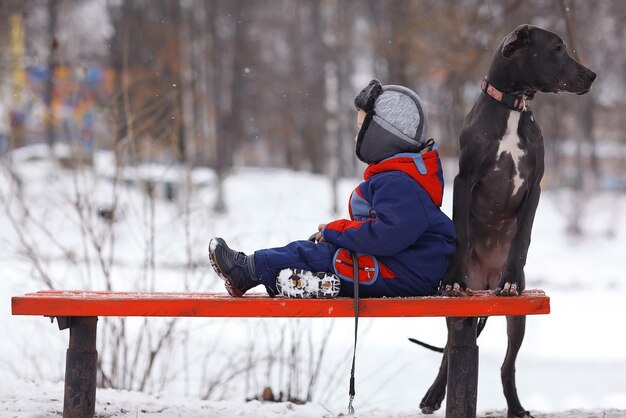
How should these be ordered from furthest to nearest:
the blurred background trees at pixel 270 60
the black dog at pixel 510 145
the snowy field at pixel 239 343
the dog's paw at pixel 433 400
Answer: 1. the blurred background trees at pixel 270 60
2. the snowy field at pixel 239 343
3. the dog's paw at pixel 433 400
4. the black dog at pixel 510 145

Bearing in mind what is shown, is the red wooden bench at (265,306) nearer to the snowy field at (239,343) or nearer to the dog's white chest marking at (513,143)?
the dog's white chest marking at (513,143)

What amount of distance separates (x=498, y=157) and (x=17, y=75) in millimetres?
21013

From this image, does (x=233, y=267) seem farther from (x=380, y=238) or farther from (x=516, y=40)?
(x=516, y=40)

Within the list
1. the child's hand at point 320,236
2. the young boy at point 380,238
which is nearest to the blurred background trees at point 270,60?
the young boy at point 380,238

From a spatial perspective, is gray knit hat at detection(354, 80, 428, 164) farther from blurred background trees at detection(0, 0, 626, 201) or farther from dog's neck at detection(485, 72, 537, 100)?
blurred background trees at detection(0, 0, 626, 201)

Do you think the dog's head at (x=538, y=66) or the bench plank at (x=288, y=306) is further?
the dog's head at (x=538, y=66)

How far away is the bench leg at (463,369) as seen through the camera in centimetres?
378

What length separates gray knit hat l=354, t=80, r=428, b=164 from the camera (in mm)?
3740

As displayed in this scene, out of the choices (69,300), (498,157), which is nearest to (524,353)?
(498,157)

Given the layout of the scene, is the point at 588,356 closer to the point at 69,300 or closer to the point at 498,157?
the point at 498,157

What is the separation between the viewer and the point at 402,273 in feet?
12.0

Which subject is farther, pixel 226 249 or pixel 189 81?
pixel 189 81

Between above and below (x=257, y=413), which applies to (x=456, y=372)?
above

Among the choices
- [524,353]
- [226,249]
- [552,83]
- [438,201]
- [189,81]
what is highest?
[189,81]
